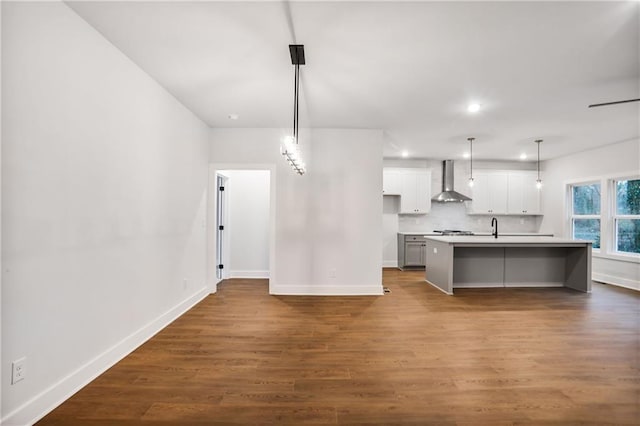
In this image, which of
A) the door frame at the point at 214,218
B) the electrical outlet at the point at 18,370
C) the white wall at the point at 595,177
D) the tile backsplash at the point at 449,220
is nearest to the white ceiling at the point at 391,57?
the door frame at the point at 214,218

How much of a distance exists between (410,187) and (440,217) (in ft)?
3.99

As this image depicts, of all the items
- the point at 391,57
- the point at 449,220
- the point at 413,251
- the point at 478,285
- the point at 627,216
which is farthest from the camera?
the point at 449,220

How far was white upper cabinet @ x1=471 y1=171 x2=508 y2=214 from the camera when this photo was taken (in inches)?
296

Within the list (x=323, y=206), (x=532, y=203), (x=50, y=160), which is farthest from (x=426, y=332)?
(x=532, y=203)

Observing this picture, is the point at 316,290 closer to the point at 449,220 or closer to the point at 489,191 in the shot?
the point at 449,220

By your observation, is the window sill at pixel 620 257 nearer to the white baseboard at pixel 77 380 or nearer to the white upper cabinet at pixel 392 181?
the white upper cabinet at pixel 392 181

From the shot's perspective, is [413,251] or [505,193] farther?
[505,193]

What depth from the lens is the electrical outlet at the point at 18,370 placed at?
5.58 ft

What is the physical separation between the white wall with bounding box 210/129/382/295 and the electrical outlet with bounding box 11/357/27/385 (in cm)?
323

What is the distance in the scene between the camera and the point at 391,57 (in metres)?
2.66

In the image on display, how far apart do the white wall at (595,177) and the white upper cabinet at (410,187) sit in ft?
9.70

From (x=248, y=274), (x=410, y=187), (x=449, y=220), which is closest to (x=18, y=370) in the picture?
(x=248, y=274)

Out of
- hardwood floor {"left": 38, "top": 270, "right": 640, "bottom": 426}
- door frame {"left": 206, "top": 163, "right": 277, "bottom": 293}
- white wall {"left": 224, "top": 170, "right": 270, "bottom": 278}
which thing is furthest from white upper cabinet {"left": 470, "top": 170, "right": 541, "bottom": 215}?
door frame {"left": 206, "top": 163, "right": 277, "bottom": 293}

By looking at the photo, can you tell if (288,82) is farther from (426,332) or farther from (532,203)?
(532,203)
